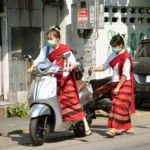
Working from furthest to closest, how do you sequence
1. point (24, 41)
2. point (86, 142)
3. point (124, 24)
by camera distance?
1. point (124, 24)
2. point (24, 41)
3. point (86, 142)

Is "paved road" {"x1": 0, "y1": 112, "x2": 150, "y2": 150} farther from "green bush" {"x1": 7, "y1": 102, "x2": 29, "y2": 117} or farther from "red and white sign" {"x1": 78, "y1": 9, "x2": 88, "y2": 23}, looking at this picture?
"red and white sign" {"x1": 78, "y1": 9, "x2": 88, "y2": 23}

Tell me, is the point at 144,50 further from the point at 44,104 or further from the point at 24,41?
the point at 44,104

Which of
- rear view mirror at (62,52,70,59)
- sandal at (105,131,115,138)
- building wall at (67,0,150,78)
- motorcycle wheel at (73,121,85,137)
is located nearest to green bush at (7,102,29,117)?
motorcycle wheel at (73,121,85,137)

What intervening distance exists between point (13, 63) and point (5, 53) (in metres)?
0.31

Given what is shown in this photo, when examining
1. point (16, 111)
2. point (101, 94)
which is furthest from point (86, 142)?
point (16, 111)

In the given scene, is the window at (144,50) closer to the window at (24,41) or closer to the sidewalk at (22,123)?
the sidewalk at (22,123)

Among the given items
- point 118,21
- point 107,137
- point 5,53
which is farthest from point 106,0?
point 107,137

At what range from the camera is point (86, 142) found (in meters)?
8.48

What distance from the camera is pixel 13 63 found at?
39.9 feet

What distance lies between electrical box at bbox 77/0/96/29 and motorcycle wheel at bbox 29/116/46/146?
4.04 m

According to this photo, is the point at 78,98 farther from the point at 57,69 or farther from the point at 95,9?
the point at 95,9

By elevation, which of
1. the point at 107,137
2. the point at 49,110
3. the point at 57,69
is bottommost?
the point at 107,137

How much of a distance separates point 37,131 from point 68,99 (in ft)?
2.45

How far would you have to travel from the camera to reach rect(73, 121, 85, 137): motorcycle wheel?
28.2ft
